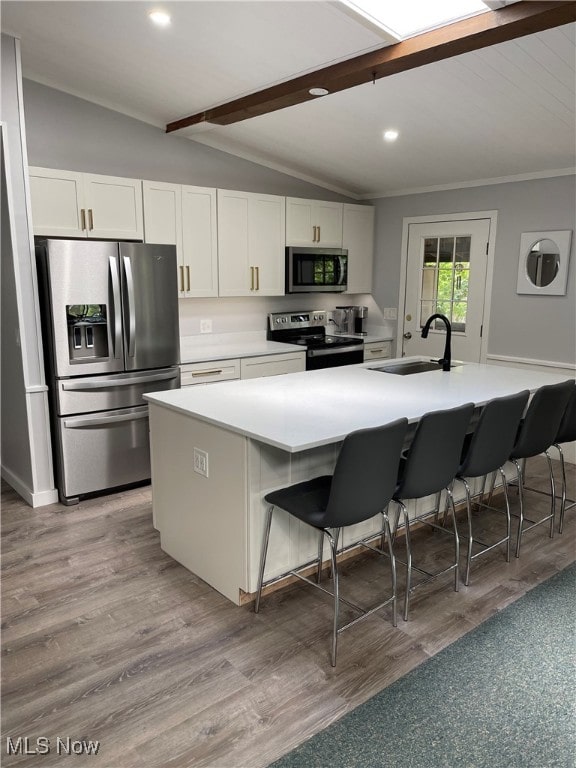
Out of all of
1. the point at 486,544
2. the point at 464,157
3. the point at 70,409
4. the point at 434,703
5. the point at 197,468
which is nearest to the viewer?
the point at 434,703

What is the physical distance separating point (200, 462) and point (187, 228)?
7.93ft

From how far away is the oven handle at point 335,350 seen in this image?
5.07m

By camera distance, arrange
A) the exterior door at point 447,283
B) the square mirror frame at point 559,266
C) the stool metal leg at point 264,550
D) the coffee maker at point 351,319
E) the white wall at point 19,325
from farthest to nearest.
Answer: the coffee maker at point 351,319 → the exterior door at point 447,283 → the square mirror frame at point 559,266 → the white wall at point 19,325 → the stool metal leg at point 264,550

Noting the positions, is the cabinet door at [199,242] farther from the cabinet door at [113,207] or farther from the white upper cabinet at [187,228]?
the cabinet door at [113,207]

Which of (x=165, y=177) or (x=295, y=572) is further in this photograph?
(x=165, y=177)

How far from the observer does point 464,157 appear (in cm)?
448

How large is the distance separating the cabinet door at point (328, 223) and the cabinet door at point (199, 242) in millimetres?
1136

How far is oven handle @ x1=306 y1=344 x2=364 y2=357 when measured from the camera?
5069 mm

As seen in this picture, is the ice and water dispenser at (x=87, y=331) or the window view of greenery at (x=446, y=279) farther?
the window view of greenery at (x=446, y=279)

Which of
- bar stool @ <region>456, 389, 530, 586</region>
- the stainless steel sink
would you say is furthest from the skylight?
the stainless steel sink

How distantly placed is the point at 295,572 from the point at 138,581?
79 cm

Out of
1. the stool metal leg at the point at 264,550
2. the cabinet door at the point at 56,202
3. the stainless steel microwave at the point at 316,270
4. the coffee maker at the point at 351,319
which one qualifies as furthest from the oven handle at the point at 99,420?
the coffee maker at the point at 351,319

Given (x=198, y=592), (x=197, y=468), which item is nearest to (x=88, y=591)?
(x=198, y=592)

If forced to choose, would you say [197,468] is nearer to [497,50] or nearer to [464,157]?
[497,50]
